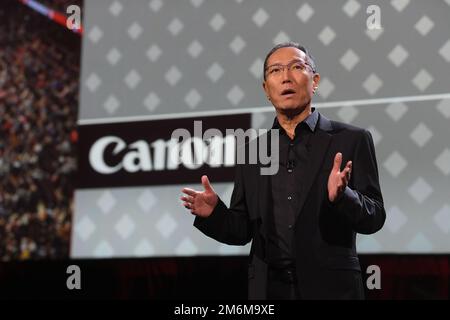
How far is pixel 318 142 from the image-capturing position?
153cm

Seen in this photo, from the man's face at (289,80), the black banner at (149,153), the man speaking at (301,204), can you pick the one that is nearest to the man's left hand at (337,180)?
the man speaking at (301,204)

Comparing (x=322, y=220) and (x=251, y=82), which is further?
(x=251, y=82)

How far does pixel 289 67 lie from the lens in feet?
5.15

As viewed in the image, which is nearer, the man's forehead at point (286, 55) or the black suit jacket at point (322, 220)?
the black suit jacket at point (322, 220)

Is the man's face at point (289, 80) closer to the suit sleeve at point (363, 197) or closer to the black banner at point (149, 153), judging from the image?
the suit sleeve at point (363, 197)

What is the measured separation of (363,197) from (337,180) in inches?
5.1

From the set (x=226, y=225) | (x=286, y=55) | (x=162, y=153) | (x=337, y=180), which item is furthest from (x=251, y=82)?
(x=337, y=180)

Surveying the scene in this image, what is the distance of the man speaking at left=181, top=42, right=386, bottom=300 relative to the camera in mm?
1423

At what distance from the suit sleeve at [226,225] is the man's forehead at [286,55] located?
0.38m

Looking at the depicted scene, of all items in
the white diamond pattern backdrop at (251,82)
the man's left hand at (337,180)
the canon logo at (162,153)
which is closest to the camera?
the man's left hand at (337,180)

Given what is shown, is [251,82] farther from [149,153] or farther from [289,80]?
[289,80]

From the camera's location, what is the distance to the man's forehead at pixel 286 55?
1578 mm

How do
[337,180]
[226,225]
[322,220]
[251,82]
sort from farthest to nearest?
[251,82], [226,225], [322,220], [337,180]

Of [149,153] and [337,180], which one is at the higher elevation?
[149,153]
